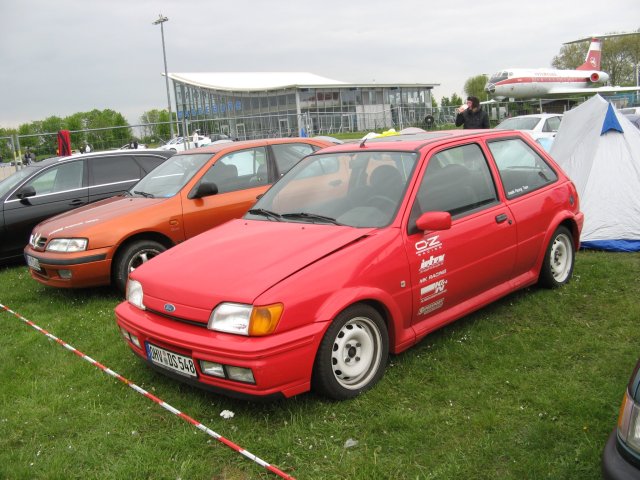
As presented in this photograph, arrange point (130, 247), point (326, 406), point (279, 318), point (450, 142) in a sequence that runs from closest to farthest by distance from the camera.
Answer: point (279, 318), point (326, 406), point (450, 142), point (130, 247)

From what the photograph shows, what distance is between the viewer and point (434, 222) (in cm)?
381

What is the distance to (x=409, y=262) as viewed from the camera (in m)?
3.84

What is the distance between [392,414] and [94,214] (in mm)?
4433

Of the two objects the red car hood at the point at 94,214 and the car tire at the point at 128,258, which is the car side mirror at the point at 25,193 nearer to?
the red car hood at the point at 94,214

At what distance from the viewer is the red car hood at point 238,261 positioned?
339cm

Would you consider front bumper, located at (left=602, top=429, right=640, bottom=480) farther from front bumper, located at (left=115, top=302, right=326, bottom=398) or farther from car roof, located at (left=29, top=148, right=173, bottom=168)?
car roof, located at (left=29, top=148, right=173, bottom=168)

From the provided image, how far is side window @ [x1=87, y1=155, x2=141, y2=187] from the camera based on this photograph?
8727 millimetres

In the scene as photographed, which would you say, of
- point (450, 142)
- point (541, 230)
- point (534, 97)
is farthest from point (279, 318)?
point (534, 97)

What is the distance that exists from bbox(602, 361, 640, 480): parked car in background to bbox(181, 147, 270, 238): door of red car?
511 cm

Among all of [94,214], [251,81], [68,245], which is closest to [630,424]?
[68,245]

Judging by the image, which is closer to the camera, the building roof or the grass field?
the grass field

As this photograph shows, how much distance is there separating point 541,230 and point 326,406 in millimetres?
2646

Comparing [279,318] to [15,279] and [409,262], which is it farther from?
[15,279]

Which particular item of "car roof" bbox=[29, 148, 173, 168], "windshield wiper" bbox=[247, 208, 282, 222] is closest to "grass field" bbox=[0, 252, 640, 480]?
"windshield wiper" bbox=[247, 208, 282, 222]
